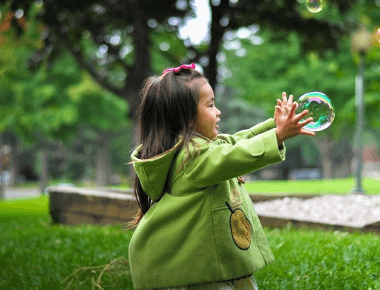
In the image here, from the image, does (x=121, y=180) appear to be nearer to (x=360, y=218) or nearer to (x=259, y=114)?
(x=259, y=114)

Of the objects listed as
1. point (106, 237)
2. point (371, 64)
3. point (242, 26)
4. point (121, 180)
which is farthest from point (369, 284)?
point (121, 180)

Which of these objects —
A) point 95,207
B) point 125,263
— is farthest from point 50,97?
point 125,263

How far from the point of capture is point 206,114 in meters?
2.19

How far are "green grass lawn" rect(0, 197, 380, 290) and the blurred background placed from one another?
112 centimetres

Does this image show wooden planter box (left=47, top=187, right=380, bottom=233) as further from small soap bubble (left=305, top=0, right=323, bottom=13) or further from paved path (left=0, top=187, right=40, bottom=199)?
paved path (left=0, top=187, right=40, bottom=199)

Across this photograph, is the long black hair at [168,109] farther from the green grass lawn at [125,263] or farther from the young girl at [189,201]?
the green grass lawn at [125,263]

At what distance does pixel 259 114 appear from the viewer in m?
31.0

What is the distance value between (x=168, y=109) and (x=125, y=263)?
6.78ft

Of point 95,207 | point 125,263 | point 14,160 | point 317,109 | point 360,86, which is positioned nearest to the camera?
point 317,109

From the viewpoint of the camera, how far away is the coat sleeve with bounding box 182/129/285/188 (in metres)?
1.87

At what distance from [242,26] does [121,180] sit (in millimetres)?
34869

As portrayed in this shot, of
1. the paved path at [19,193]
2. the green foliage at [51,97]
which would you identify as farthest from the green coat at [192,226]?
the paved path at [19,193]

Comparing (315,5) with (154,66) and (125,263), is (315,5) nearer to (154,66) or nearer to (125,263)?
(125,263)

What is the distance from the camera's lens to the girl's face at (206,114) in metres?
2.19
